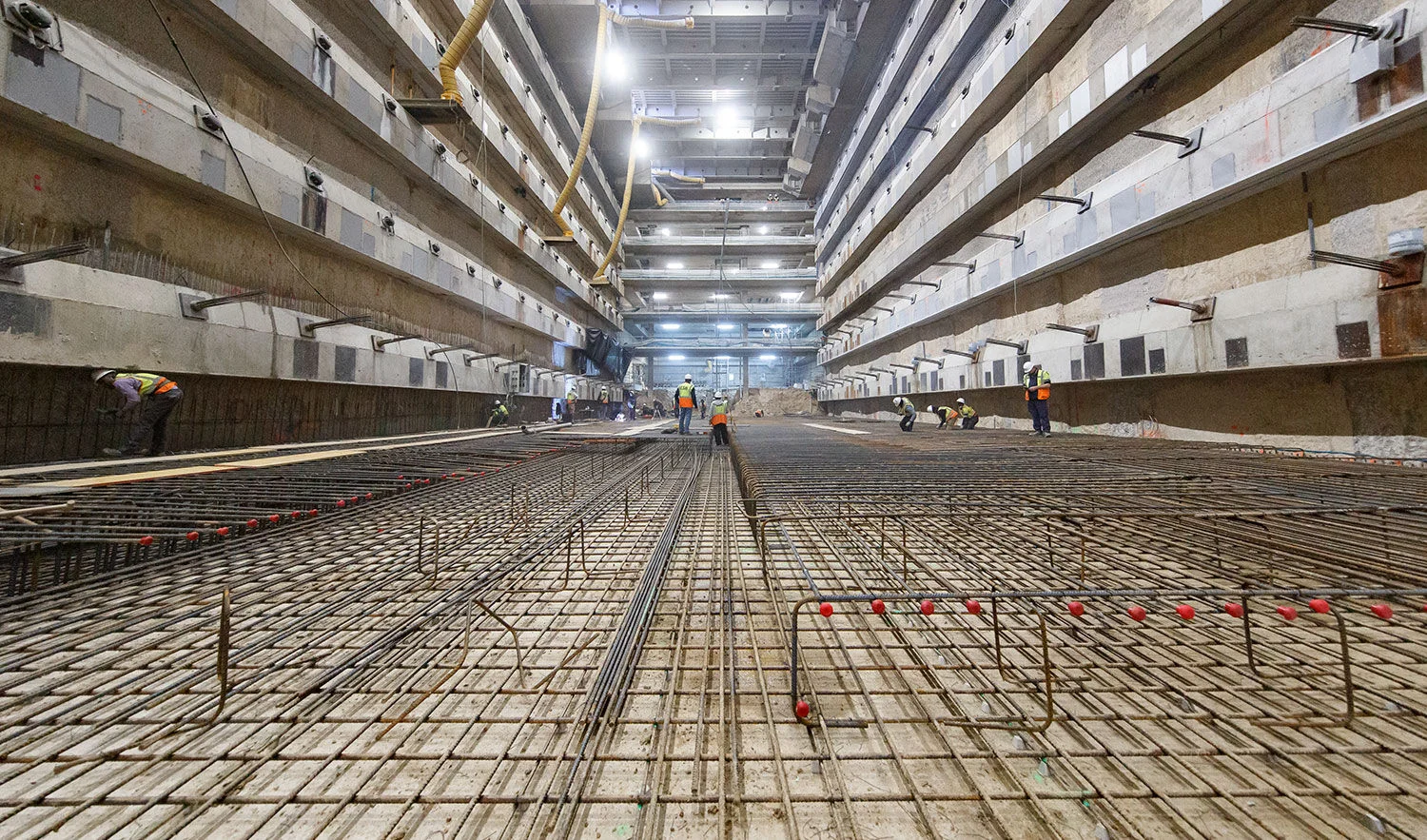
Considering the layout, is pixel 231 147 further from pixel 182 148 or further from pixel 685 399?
pixel 685 399

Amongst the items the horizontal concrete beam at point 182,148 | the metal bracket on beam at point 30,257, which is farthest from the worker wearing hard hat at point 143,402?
the horizontal concrete beam at point 182,148

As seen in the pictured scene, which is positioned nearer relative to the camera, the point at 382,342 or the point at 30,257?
the point at 30,257

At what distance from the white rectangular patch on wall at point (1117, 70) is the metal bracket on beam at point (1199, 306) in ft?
11.1

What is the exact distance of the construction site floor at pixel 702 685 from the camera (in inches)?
38.8

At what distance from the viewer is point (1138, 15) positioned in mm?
6609

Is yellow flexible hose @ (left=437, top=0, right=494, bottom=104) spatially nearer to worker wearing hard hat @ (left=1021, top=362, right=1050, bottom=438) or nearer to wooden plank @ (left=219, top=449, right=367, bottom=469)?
wooden plank @ (left=219, top=449, right=367, bottom=469)

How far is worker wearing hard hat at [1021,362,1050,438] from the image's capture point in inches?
315

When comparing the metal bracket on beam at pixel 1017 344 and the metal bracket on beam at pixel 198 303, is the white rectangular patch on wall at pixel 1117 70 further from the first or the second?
the metal bracket on beam at pixel 198 303

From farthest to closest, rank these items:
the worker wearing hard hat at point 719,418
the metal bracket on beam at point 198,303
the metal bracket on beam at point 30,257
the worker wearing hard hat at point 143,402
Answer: the worker wearing hard hat at point 719,418 → the metal bracket on beam at point 198,303 → the worker wearing hard hat at point 143,402 → the metal bracket on beam at point 30,257

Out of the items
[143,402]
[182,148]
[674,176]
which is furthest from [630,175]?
[143,402]

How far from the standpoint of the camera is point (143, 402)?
4711 mm

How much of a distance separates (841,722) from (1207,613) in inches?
65.9

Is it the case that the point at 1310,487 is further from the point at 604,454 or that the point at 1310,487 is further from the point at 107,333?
the point at 107,333

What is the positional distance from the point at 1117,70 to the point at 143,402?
12783 millimetres
